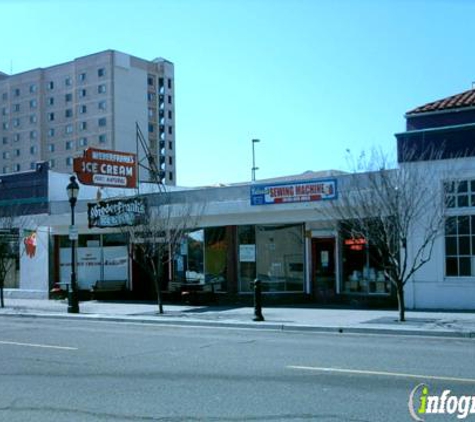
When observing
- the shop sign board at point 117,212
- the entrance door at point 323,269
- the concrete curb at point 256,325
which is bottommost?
the concrete curb at point 256,325

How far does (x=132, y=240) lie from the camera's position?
23391 millimetres

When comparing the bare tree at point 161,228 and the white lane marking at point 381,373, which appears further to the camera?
the bare tree at point 161,228

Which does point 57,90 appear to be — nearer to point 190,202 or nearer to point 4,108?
point 4,108

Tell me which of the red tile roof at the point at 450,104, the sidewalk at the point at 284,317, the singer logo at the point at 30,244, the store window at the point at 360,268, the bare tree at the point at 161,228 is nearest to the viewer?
the sidewalk at the point at 284,317

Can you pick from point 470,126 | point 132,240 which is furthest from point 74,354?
point 470,126

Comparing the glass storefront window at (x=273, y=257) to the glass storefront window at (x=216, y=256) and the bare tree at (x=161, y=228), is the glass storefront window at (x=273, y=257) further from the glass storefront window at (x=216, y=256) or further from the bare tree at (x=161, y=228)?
the bare tree at (x=161, y=228)

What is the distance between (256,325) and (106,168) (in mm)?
12262

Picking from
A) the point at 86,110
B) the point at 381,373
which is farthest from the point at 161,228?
the point at 86,110

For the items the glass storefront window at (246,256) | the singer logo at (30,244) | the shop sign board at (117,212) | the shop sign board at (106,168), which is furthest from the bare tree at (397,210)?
the singer logo at (30,244)

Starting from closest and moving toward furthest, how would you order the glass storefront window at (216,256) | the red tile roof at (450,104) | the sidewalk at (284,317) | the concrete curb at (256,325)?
the concrete curb at (256,325) < the sidewalk at (284,317) < the red tile roof at (450,104) < the glass storefront window at (216,256)

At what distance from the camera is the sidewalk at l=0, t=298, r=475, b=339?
15344 millimetres

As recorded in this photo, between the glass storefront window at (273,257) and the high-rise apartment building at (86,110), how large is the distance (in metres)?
89.7

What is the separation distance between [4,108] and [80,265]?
105m

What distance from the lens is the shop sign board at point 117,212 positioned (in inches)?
945
